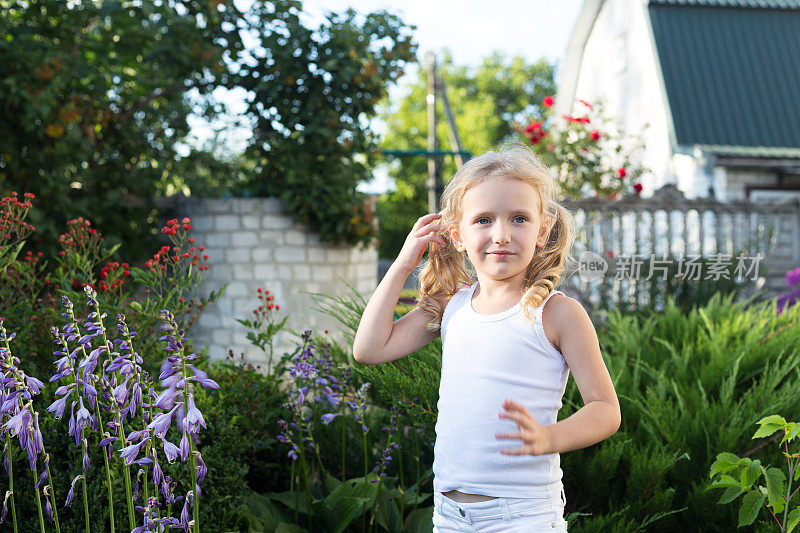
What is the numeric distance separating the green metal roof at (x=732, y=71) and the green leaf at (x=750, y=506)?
33.1 ft

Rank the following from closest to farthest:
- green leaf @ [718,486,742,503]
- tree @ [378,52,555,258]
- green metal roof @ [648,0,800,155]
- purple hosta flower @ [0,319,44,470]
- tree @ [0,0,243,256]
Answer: purple hosta flower @ [0,319,44,470] < green leaf @ [718,486,742,503] < tree @ [0,0,243,256] < green metal roof @ [648,0,800,155] < tree @ [378,52,555,258]

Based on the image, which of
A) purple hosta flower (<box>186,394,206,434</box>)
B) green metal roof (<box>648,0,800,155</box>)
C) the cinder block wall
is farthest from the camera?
green metal roof (<box>648,0,800,155</box>)

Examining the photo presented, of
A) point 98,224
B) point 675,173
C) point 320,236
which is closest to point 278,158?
point 320,236

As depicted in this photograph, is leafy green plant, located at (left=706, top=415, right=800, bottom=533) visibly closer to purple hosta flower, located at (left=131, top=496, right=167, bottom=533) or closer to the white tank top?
the white tank top

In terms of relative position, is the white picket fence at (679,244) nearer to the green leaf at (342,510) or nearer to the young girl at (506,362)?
the green leaf at (342,510)

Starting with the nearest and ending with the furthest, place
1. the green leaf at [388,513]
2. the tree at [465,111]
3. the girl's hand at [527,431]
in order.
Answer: the girl's hand at [527,431] < the green leaf at [388,513] < the tree at [465,111]

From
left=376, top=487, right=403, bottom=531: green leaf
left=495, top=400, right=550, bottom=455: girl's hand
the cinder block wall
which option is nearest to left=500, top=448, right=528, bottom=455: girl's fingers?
left=495, top=400, right=550, bottom=455: girl's hand

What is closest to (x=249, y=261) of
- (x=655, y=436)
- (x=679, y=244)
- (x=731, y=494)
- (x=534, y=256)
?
(x=679, y=244)

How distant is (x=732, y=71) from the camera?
12312 mm

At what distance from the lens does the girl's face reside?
70.2 inches

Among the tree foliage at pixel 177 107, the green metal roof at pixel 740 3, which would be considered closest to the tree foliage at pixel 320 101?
the tree foliage at pixel 177 107

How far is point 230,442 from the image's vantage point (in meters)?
2.72

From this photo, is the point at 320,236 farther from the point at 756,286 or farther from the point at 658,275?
the point at 756,286

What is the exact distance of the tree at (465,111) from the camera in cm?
3441
